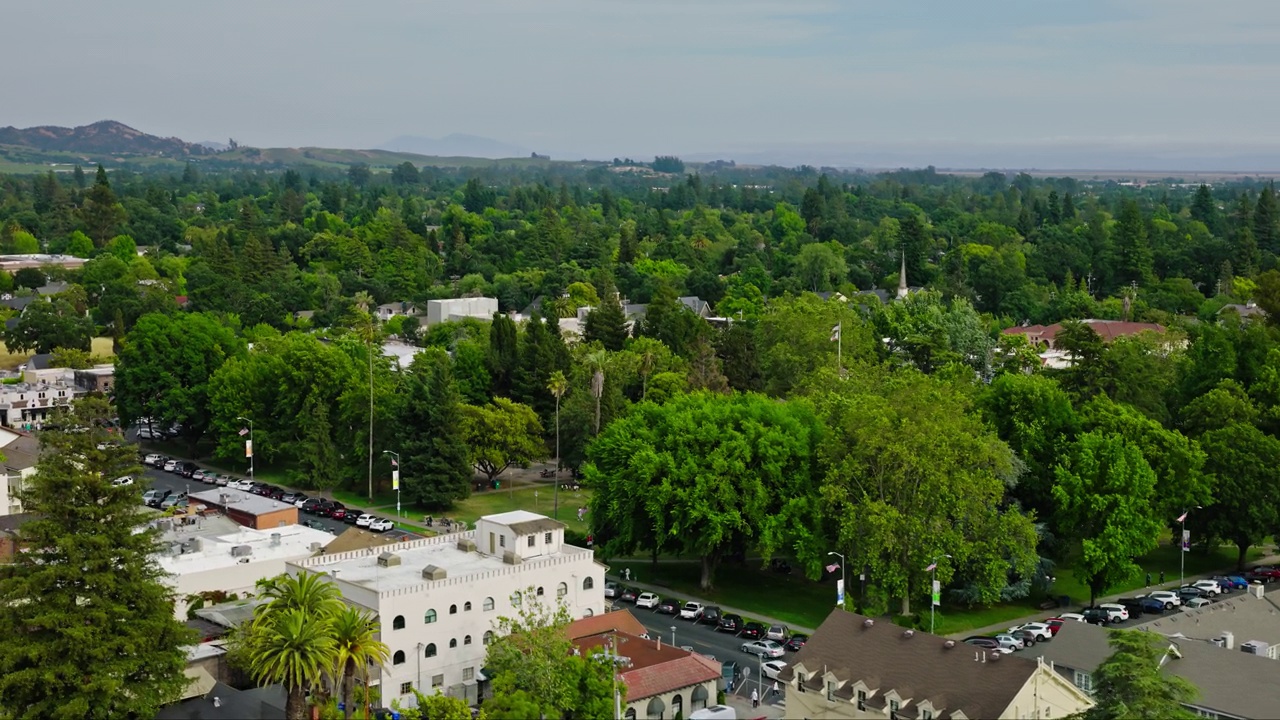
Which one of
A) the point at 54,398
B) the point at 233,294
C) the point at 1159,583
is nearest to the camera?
the point at 1159,583

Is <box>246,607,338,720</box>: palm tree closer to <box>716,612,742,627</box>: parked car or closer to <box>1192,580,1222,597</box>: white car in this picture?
<box>716,612,742,627</box>: parked car

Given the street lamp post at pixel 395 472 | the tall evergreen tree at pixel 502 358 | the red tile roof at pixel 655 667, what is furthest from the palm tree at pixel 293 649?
the tall evergreen tree at pixel 502 358

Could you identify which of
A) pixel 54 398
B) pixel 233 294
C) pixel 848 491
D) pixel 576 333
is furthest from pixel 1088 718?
pixel 233 294

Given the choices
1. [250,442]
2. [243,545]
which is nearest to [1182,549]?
[243,545]

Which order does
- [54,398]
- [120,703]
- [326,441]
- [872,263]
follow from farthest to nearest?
[872,263] < [54,398] < [326,441] < [120,703]

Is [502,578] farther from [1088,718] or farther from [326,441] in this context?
[326,441]

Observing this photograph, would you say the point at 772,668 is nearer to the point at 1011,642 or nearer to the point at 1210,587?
the point at 1011,642
